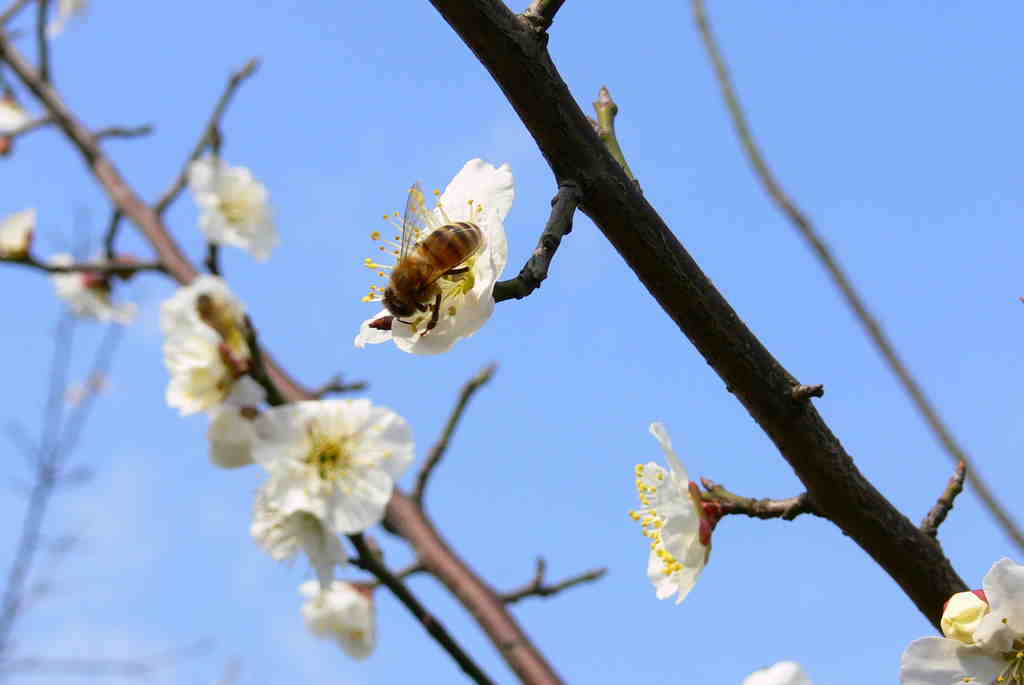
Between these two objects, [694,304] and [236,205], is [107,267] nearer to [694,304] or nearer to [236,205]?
[236,205]

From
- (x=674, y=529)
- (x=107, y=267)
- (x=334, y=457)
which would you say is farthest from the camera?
(x=107, y=267)

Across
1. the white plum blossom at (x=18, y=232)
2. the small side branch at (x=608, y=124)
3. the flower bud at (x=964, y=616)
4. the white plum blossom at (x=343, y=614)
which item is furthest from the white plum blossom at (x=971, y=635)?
the white plum blossom at (x=18, y=232)

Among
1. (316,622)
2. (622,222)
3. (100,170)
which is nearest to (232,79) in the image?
(100,170)

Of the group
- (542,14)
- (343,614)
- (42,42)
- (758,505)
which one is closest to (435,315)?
(542,14)

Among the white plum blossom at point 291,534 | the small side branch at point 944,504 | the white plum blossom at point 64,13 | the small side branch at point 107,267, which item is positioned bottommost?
the small side branch at point 944,504

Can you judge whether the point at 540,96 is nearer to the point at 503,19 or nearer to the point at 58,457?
the point at 503,19

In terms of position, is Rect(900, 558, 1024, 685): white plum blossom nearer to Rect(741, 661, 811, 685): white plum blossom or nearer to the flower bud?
the flower bud

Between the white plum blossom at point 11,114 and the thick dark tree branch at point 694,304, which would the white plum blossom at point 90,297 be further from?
the thick dark tree branch at point 694,304
